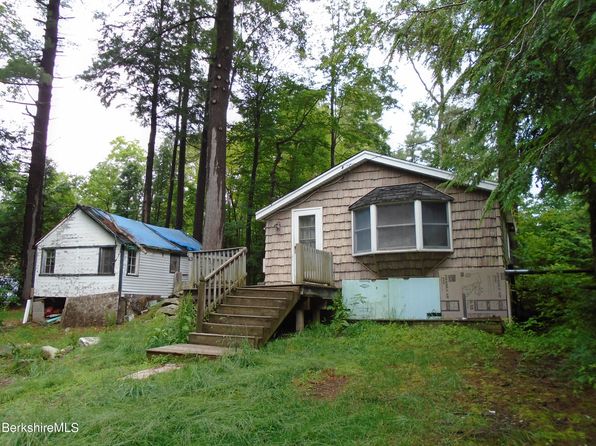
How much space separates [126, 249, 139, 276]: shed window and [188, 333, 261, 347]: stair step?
11.0 m

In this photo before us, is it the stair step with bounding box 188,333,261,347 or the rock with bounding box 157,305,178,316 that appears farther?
the rock with bounding box 157,305,178,316

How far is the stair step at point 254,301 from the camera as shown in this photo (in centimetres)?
791

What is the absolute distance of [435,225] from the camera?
948 centimetres

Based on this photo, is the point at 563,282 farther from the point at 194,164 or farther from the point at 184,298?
the point at 194,164

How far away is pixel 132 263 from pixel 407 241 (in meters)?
12.6

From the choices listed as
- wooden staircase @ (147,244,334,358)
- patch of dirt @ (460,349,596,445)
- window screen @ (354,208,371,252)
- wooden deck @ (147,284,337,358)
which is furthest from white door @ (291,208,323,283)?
patch of dirt @ (460,349,596,445)

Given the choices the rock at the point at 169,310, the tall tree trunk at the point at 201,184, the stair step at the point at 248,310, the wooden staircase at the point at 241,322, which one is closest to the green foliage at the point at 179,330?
the wooden staircase at the point at 241,322

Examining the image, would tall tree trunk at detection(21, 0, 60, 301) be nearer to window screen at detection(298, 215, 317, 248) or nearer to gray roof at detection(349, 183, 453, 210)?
window screen at detection(298, 215, 317, 248)

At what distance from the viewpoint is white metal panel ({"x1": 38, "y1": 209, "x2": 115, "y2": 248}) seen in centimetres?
1705

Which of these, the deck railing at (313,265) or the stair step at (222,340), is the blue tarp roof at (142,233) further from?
the stair step at (222,340)

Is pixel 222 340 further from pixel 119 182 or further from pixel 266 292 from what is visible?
pixel 119 182

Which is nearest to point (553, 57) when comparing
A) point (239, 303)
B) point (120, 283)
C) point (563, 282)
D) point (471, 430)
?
point (471, 430)

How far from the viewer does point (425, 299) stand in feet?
30.7

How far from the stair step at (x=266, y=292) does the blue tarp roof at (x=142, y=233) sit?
32.5 feet
